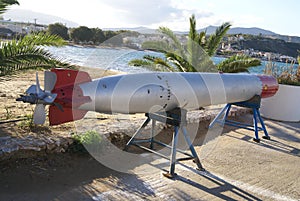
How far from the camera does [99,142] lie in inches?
163

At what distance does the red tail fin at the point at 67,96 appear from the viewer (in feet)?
9.11

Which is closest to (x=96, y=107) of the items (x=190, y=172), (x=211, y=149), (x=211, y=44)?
(x=190, y=172)

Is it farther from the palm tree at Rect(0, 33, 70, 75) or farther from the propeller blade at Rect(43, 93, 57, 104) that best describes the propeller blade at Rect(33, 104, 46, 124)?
the palm tree at Rect(0, 33, 70, 75)

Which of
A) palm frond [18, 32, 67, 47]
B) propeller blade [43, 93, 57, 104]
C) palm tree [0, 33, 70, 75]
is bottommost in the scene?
propeller blade [43, 93, 57, 104]

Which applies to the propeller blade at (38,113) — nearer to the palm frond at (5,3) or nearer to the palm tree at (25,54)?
the palm tree at (25,54)

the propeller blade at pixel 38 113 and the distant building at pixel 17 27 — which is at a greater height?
the distant building at pixel 17 27

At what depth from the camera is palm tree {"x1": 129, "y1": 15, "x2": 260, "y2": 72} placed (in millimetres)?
7731

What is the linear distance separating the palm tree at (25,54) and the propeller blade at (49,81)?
1.65 metres

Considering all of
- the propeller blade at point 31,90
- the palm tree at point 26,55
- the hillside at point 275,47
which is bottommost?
the propeller blade at point 31,90

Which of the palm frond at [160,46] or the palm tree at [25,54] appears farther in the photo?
the palm frond at [160,46]

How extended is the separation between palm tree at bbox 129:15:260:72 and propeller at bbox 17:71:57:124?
4.95 metres

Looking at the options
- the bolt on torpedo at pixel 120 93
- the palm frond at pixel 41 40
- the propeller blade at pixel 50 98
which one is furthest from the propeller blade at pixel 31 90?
the palm frond at pixel 41 40

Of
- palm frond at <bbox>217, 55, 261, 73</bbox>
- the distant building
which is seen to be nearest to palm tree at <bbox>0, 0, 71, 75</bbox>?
the distant building

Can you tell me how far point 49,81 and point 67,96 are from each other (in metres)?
0.20
